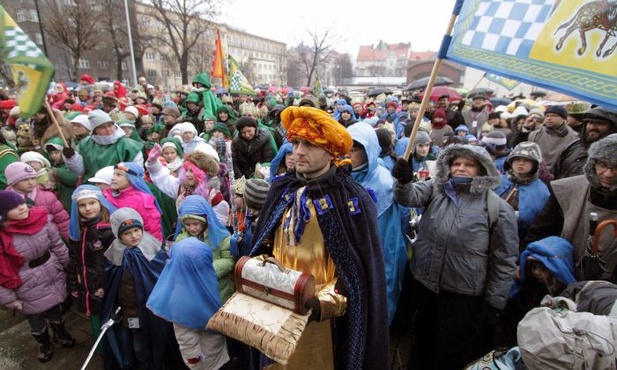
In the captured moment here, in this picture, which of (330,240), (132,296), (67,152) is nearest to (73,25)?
(67,152)

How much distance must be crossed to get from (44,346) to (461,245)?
4.18 m

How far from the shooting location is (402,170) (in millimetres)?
2449

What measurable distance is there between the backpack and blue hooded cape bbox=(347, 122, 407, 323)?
5.40 feet

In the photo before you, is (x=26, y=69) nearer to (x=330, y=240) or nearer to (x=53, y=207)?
(x=53, y=207)

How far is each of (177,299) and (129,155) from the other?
3.25 m

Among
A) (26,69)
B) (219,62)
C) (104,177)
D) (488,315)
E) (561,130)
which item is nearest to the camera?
(488,315)

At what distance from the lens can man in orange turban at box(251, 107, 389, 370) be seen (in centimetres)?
186

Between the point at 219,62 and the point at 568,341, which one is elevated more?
the point at 219,62

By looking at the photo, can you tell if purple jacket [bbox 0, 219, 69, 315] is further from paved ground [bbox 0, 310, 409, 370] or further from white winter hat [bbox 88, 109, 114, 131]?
white winter hat [bbox 88, 109, 114, 131]

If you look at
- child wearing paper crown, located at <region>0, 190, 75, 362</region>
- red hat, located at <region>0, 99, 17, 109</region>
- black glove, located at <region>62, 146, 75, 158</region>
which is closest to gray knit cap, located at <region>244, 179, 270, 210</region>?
child wearing paper crown, located at <region>0, 190, 75, 362</region>

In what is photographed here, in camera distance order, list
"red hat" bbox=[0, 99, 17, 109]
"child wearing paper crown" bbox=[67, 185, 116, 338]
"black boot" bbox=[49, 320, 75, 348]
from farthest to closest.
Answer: "red hat" bbox=[0, 99, 17, 109], "black boot" bbox=[49, 320, 75, 348], "child wearing paper crown" bbox=[67, 185, 116, 338]

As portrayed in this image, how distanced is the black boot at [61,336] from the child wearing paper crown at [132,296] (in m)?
0.81

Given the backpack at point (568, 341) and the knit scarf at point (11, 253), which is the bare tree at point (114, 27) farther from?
the backpack at point (568, 341)

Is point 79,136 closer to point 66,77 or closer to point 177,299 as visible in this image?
point 177,299
